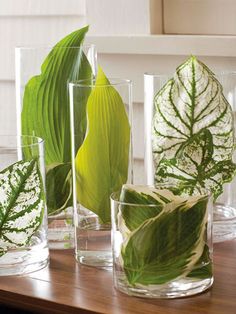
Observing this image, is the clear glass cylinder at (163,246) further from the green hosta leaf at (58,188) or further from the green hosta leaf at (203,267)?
the green hosta leaf at (58,188)

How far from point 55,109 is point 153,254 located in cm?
33

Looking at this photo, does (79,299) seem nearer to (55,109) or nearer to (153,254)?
(153,254)

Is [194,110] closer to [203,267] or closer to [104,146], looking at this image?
[104,146]

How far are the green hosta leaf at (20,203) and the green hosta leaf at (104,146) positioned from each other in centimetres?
7

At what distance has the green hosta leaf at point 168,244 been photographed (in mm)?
1042

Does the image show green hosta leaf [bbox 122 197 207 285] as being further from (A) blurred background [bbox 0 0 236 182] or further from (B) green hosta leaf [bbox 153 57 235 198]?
(A) blurred background [bbox 0 0 236 182]

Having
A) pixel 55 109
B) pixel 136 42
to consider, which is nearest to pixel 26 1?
pixel 136 42

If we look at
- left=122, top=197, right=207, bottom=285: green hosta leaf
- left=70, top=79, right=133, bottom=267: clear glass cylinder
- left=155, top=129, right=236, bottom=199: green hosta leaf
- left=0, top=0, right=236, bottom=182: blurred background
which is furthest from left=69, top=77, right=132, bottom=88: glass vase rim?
left=0, top=0, right=236, bottom=182: blurred background

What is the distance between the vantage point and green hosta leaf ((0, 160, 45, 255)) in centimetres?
115

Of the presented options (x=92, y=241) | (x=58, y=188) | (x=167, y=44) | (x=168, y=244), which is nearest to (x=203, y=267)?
(x=168, y=244)

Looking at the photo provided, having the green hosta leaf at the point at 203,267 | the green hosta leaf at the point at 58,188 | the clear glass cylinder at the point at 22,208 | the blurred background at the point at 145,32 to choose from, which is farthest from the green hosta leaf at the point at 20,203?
the blurred background at the point at 145,32

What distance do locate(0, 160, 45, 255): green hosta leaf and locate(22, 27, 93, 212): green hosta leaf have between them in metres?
0.12

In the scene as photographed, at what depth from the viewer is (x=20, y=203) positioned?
115cm

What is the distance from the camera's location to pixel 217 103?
48.1 inches
